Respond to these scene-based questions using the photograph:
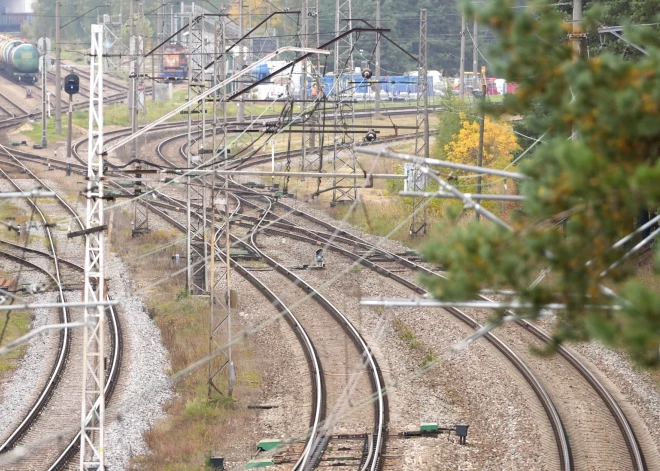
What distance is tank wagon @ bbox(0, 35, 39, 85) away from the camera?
6788 cm

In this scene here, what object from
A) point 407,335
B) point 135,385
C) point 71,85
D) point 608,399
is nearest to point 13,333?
point 135,385

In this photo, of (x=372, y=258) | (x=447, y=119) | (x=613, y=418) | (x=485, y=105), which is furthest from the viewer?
(x=447, y=119)

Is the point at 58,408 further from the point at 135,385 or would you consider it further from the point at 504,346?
the point at 504,346

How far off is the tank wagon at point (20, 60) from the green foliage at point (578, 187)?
64384 millimetres

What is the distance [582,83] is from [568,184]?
619 millimetres

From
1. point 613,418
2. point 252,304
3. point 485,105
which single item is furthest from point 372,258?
point 485,105

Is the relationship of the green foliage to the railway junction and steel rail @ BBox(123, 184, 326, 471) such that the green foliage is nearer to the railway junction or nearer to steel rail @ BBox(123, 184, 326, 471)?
the railway junction

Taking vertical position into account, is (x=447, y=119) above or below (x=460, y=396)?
above

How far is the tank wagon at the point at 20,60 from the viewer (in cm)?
6788

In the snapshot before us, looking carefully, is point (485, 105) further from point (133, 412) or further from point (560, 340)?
point (133, 412)

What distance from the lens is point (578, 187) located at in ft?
21.1

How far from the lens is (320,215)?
3703 cm

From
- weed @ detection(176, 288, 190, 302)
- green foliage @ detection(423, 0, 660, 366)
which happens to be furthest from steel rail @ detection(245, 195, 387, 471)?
green foliage @ detection(423, 0, 660, 366)

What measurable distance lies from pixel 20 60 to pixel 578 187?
215 feet
